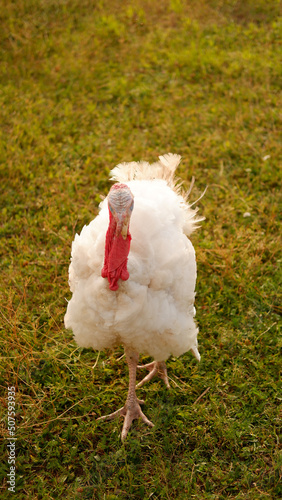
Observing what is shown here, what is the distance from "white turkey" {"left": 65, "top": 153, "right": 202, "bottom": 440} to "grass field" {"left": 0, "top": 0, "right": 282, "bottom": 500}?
0.52m

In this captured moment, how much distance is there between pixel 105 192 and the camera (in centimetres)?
614

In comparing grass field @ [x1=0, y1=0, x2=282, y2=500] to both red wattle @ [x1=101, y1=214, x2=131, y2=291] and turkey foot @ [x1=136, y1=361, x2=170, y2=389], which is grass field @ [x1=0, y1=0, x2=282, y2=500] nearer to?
turkey foot @ [x1=136, y1=361, x2=170, y2=389]

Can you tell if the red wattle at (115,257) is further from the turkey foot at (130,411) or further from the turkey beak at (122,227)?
the turkey foot at (130,411)

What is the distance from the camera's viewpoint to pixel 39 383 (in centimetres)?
433

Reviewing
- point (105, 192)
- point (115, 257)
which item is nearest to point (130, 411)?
point (115, 257)

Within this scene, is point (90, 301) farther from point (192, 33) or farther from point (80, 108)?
point (192, 33)

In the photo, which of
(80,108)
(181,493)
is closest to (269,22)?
(80,108)

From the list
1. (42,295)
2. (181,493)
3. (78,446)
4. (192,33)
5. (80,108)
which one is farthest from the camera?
(192,33)

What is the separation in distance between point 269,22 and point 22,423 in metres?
7.56

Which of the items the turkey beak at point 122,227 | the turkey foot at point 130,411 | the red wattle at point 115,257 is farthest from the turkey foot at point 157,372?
the turkey beak at point 122,227

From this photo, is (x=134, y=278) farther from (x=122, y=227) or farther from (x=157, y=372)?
(x=157, y=372)

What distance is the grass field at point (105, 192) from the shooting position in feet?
12.8

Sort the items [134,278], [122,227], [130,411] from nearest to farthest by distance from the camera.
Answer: [122,227], [134,278], [130,411]

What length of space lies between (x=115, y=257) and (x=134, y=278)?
9.1 inches
